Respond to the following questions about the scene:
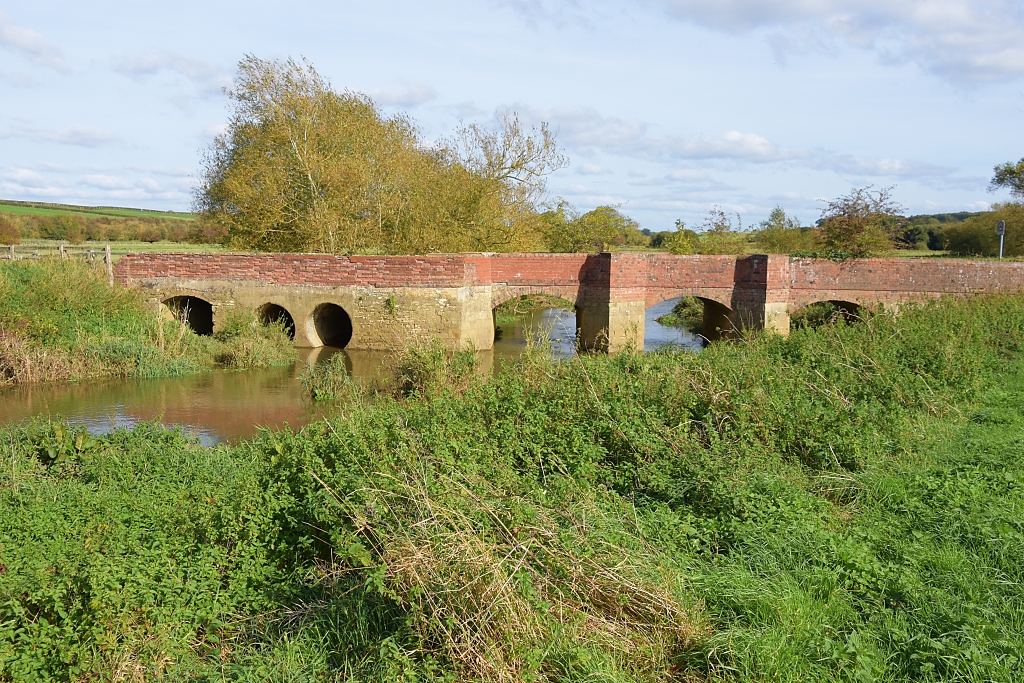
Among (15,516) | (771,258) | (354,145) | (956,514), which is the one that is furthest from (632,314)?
(15,516)

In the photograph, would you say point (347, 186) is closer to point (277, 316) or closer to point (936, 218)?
point (277, 316)

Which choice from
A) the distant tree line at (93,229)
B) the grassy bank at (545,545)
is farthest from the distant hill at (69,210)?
the grassy bank at (545,545)

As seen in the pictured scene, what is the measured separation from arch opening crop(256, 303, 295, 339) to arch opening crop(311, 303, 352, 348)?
65cm

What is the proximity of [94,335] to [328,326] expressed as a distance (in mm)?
6000

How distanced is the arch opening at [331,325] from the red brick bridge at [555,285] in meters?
0.55

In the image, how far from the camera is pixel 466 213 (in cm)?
2367

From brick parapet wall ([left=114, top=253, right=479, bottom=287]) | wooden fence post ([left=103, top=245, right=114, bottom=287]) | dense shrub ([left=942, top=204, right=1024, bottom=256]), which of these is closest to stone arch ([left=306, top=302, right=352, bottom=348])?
brick parapet wall ([left=114, top=253, right=479, bottom=287])

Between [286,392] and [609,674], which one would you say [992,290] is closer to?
[286,392]

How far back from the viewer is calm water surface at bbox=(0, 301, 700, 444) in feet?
37.9

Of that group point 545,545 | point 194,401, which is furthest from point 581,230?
point 545,545

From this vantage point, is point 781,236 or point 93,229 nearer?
point 781,236

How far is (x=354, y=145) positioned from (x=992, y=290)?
670 inches

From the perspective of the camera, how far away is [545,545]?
4727 millimetres

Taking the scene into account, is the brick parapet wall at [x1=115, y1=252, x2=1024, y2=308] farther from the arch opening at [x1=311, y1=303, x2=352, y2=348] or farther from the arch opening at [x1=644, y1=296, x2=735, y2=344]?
the arch opening at [x1=311, y1=303, x2=352, y2=348]
